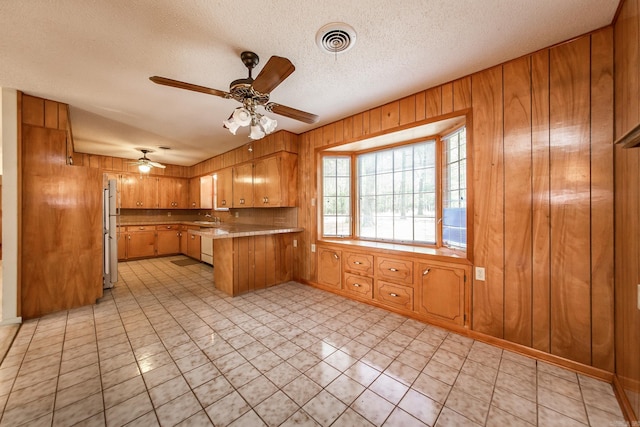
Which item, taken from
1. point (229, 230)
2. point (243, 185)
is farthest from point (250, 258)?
point (243, 185)

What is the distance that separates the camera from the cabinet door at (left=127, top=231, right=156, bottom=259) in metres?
5.95

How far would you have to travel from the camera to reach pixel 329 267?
372 centimetres

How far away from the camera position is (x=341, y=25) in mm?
1719

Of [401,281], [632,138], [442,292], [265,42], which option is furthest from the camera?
[401,281]

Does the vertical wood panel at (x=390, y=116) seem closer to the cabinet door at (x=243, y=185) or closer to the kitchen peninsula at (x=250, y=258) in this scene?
the kitchen peninsula at (x=250, y=258)

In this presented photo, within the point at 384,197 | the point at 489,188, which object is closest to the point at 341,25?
the point at 489,188

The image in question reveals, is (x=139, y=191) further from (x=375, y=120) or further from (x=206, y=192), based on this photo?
(x=375, y=120)

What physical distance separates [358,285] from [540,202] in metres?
2.18

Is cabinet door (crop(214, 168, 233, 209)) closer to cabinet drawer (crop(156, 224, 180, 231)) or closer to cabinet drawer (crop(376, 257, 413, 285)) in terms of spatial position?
cabinet drawer (crop(156, 224, 180, 231))

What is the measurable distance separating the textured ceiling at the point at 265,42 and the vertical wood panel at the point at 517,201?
289mm

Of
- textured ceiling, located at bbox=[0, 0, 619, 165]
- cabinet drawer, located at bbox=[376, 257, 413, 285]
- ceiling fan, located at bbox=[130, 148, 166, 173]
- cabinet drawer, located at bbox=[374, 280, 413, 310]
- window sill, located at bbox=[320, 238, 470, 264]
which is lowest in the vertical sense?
cabinet drawer, located at bbox=[374, 280, 413, 310]

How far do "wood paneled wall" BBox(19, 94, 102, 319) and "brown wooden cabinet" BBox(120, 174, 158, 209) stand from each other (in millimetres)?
3452

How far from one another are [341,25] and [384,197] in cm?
235

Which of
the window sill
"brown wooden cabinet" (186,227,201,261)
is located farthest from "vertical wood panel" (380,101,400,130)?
"brown wooden cabinet" (186,227,201,261)
